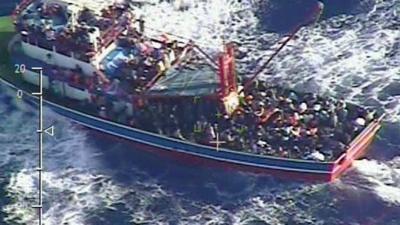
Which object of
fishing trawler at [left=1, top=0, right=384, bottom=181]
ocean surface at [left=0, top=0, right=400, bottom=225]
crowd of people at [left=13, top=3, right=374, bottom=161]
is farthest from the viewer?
crowd of people at [left=13, top=3, right=374, bottom=161]

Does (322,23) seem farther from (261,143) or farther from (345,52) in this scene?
(261,143)

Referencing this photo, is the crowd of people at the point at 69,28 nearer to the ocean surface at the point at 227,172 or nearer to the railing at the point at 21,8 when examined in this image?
the railing at the point at 21,8

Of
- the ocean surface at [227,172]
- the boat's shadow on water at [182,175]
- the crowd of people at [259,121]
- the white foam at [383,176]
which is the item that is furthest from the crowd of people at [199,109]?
the white foam at [383,176]

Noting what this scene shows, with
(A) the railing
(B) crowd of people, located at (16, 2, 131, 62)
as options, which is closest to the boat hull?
(B) crowd of people, located at (16, 2, 131, 62)

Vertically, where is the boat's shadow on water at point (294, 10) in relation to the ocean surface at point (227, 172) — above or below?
above

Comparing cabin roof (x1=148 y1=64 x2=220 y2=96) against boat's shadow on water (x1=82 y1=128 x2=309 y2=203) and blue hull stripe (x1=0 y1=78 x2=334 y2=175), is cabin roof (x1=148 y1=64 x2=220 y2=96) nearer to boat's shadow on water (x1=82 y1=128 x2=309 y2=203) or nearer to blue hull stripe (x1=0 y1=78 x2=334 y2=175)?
blue hull stripe (x1=0 y1=78 x2=334 y2=175)

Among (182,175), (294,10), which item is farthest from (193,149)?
(294,10)

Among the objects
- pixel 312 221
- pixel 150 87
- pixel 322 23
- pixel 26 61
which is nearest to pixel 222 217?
pixel 312 221
